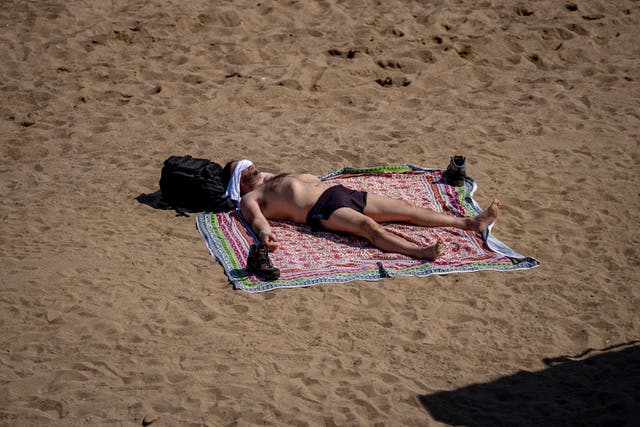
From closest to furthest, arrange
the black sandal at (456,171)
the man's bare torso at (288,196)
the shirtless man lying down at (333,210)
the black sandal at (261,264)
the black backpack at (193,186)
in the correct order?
the black sandal at (261,264)
the shirtless man lying down at (333,210)
the man's bare torso at (288,196)
the black backpack at (193,186)
the black sandal at (456,171)

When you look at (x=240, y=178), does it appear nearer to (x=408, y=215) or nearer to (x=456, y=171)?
(x=408, y=215)

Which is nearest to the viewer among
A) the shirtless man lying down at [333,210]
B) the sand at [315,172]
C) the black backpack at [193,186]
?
the sand at [315,172]

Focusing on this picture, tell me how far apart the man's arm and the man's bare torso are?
12 millimetres

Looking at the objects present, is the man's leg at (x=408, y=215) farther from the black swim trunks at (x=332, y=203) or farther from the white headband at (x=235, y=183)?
the white headband at (x=235, y=183)

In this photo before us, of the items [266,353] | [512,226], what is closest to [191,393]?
[266,353]

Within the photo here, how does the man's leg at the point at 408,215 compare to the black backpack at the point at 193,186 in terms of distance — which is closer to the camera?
the man's leg at the point at 408,215

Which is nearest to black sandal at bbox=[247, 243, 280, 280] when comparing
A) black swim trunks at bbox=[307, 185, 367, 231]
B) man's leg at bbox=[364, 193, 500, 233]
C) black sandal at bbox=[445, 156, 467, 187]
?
black swim trunks at bbox=[307, 185, 367, 231]

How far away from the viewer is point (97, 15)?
33.6 feet

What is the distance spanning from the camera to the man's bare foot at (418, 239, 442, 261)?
5.56 metres

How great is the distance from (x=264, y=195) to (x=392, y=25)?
4.65 metres

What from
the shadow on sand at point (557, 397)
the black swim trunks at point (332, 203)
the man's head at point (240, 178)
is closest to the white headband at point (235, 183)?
the man's head at point (240, 178)

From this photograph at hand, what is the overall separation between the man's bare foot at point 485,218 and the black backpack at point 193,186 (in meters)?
2.05

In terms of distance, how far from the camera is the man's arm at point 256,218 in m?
5.81

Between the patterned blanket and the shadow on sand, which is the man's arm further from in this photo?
the shadow on sand
